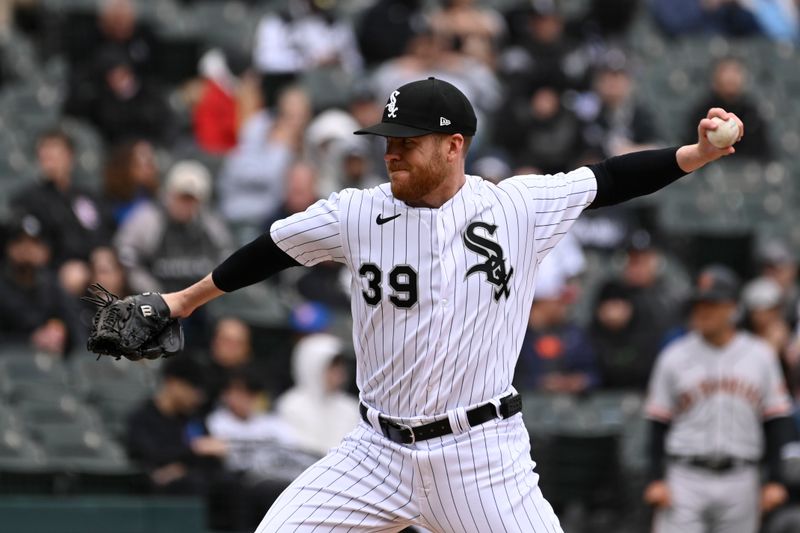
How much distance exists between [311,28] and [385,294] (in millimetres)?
8596

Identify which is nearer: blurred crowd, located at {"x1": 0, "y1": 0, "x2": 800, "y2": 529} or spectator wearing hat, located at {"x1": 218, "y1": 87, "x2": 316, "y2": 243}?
blurred crowd, located at {"x1": 0, "y1": 0, "x2": 800, "y2": 529}

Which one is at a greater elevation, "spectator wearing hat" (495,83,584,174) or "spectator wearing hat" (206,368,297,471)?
"spectator wearing hat" (495,83,584,174)

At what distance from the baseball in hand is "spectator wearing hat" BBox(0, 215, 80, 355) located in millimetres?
5389

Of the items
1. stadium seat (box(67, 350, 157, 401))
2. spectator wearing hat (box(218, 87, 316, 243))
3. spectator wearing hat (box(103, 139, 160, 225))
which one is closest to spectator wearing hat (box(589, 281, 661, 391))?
spectator wearing hat (box(218, 87, 316, 243))

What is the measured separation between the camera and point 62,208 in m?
9.98

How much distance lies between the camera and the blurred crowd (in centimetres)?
915

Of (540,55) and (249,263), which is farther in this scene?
(540,55)

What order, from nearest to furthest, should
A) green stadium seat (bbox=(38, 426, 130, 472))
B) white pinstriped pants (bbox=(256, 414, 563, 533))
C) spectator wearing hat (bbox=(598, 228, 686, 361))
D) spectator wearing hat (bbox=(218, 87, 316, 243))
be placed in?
white pinstriped pants (bbox=(256, 414, 563, 533))
green stadium seat (bbox=(38, 426, 130, 472))
spectator wearing hat (bbox=(598, 228, 686, 361))
spectator wearing hat (bbox=(218, 87, 316, 243))

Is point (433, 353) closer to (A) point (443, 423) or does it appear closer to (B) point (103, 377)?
(A) point (443, 423)

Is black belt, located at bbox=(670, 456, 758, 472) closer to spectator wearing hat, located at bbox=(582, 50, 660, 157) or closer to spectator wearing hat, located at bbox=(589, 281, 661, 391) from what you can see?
spectator wearing hat, located at bbox=(589, 281, 661, 391)

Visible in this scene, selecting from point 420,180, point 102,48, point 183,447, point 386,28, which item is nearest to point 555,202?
point 420,180

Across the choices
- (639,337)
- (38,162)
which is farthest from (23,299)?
(639,337)

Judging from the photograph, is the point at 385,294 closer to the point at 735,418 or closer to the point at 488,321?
the point at 488,321

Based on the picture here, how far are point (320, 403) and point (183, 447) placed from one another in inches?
37.6
